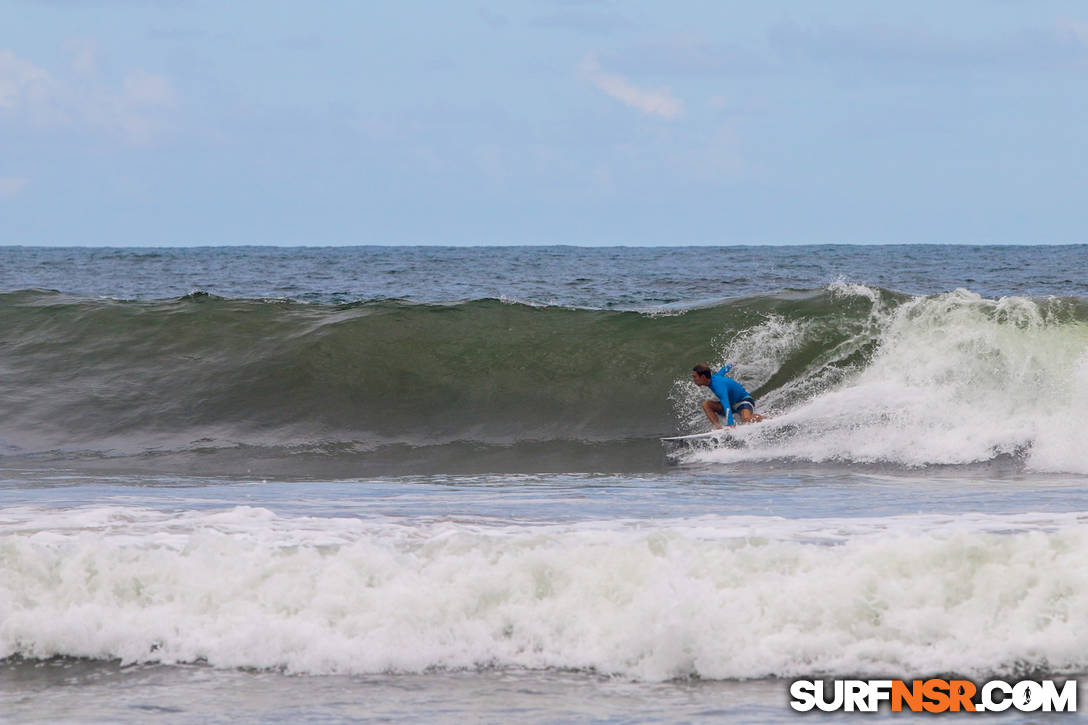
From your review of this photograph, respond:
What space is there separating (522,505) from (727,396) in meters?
4.88

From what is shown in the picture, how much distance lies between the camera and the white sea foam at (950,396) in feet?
42.4

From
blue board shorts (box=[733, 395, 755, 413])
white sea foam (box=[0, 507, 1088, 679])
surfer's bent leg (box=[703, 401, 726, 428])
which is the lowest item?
white sea foam (box=[0, 507, 1088, 679])

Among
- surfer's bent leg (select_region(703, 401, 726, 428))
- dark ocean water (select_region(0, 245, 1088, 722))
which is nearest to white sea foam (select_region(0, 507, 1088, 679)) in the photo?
dark ocean water (select_region(0, 245, 1088, 722))

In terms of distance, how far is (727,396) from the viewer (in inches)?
551

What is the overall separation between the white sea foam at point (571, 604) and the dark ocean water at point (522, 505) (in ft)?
0.06

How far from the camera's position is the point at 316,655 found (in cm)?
623

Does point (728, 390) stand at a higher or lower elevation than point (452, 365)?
lower

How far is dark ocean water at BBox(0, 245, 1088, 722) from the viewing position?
6.05 metres

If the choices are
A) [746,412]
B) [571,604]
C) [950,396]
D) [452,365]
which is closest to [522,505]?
[571,604]

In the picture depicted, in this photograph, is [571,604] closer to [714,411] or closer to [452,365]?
[714,411]

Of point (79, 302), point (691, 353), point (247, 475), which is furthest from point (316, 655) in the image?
point (79, 302)

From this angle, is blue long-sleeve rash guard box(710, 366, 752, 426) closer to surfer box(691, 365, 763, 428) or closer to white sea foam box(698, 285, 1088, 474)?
surfer box(691, 365, 763, 428)

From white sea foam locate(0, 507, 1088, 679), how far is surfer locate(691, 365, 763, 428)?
6.30 meters

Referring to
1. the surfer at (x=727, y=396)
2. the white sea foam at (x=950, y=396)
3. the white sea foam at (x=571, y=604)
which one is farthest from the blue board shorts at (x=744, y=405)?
the white sea foam at (x=571, y=604)
